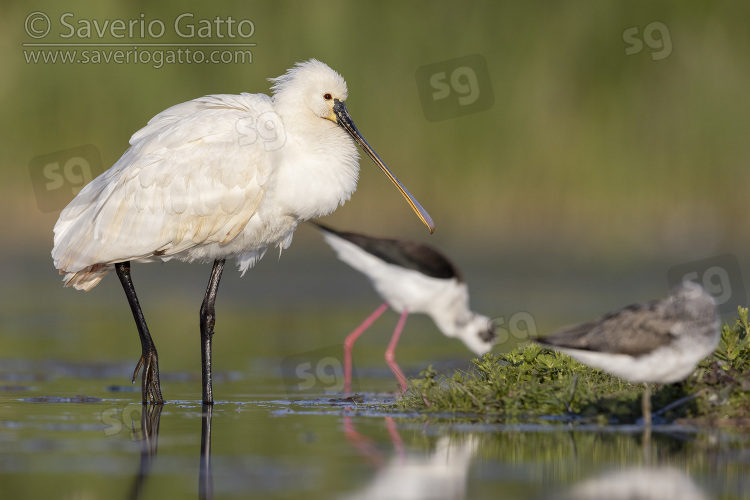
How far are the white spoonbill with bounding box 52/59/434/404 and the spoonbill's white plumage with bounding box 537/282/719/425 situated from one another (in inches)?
108

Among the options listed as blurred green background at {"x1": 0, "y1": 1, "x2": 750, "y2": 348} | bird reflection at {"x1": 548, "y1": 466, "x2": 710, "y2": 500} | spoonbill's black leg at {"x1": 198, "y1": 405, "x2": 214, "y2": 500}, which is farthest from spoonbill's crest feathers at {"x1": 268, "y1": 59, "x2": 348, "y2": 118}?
blurred green background at {"x1": 0, "y1": 1, "x2": 750, "y2": 348}

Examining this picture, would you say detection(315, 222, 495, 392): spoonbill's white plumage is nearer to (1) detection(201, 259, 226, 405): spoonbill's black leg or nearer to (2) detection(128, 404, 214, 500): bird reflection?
(1) detection(201, 259, 226, 405): spoonbill's black leg

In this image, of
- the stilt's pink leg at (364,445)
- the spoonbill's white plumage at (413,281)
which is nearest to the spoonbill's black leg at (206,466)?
the stilt's pink leg at (364,445)

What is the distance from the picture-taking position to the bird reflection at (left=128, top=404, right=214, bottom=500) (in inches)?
229

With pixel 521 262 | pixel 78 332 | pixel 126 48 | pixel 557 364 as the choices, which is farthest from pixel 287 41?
pixel 557 364

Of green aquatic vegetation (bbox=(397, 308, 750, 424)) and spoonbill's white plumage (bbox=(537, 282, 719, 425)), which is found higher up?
spoonbill's white plumage (bbox=(537, 282, 719, 425))

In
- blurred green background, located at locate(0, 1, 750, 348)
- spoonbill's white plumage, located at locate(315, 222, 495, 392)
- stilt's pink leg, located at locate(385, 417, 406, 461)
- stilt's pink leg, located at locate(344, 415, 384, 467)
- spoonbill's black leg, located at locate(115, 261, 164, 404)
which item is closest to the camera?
stilt's pink leg, located at locate(344, 415, 384, 467)

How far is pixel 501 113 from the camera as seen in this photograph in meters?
21.5

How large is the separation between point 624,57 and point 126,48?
27.0 feet

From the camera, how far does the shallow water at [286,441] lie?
19.2 feet

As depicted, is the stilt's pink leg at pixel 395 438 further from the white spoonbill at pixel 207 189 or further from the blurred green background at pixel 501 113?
the blurred green background at pixel 501 113

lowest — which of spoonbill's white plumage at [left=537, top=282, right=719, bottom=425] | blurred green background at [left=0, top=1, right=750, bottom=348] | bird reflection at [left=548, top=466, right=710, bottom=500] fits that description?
bird reflection at [left=548, top=466, right=710, bottom=500]

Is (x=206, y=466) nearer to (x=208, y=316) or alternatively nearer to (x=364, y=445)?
(x=364, y=445)

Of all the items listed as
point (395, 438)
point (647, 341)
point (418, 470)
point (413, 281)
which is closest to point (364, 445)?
point (395, 438)
